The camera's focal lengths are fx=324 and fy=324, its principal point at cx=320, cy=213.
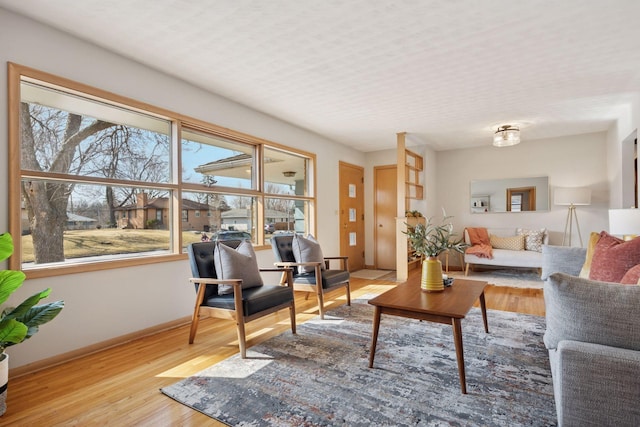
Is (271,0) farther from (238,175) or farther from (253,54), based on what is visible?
(238,175)

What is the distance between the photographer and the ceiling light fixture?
4.88m

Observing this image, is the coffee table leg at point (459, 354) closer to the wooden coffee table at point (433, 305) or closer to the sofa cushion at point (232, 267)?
the wooden coffee table at point (433, 305)

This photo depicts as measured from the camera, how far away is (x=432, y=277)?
8.69 feet

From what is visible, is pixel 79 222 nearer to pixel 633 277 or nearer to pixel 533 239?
pixel 633 277

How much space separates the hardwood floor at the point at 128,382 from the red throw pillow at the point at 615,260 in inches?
93.1

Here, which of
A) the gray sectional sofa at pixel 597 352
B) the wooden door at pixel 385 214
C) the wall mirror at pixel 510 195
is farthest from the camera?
the wooden door at pixel 385 214

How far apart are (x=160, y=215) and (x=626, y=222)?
4192mm

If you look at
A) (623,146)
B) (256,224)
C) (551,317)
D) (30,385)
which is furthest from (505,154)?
(30,385)

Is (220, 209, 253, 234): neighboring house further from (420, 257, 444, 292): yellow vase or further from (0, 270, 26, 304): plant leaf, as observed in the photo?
(420, 257, 444, 292): yellow vase

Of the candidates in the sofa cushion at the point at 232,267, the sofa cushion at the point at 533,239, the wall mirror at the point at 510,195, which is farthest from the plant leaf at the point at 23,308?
the wall mirror at the point at 510,195

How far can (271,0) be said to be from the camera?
6.73 feet

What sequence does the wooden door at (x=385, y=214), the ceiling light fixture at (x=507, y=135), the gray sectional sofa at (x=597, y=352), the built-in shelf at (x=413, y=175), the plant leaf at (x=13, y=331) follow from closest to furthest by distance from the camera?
1. the gray sectional sofa at (x=597, y=352)
2. the plant leaf at (x=13, y=331)
3. the ceiling light fixture at (x=507, y=135)
4. the built-in shelf at (x=413, y=175)
5. the wooden door at (x=385, y=214)

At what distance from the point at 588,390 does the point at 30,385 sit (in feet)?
9.73

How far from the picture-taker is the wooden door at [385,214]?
6.52m
